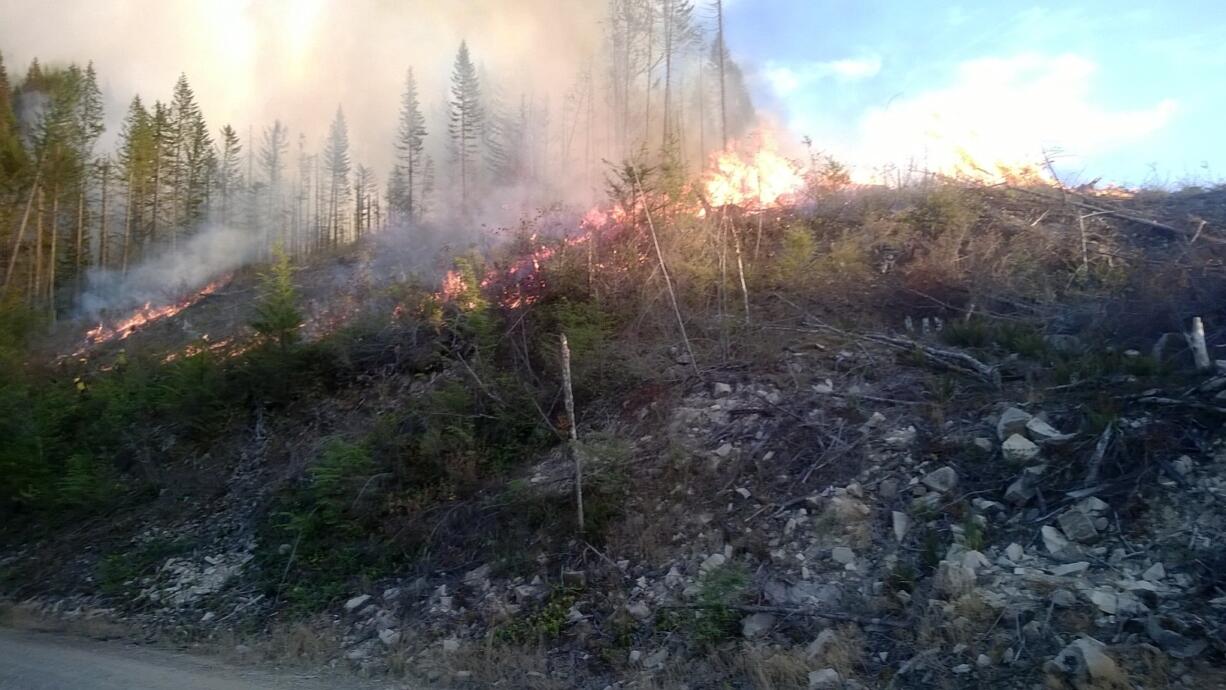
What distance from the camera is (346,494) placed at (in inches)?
505

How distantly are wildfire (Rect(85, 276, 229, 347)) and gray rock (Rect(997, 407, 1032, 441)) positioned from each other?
28847 mm

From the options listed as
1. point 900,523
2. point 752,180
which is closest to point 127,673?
point 900,523

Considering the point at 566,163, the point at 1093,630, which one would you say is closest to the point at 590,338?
the point at 1093,630

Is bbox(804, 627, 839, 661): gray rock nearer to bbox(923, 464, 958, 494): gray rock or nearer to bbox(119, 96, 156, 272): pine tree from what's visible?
bbox(923, 464, 958, 494): gray rock

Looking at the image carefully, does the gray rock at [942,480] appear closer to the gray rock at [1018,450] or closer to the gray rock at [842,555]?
the gray rock at [1018,450]

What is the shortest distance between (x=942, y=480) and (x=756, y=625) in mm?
2673

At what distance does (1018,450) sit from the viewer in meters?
9.31

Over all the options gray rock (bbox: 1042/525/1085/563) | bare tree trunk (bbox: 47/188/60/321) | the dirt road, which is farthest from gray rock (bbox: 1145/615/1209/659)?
bare tree trunk (bbox: 47/188/60/321)

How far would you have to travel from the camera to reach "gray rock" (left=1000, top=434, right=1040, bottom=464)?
30.3ft

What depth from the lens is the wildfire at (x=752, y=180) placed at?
57.7 feet

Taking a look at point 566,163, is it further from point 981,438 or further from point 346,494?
point 981,438

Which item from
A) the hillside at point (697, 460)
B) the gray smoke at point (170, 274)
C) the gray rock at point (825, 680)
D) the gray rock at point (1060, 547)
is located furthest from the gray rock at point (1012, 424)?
the gray smoke at point (170, 274)

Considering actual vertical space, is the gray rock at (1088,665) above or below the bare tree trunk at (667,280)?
A: below

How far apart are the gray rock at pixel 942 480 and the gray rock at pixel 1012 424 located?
0.76 m
